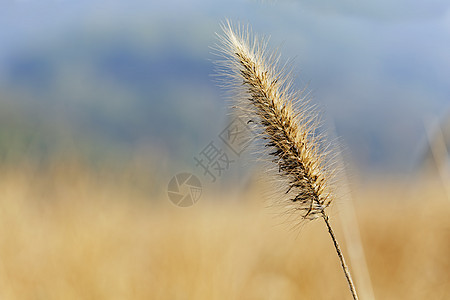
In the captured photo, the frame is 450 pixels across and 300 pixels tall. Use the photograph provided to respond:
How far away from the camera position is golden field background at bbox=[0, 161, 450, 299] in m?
0.91

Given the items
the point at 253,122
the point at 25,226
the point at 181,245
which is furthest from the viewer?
the point at 181,245

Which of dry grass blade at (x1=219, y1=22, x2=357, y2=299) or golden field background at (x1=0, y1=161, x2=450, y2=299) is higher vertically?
dry grass blade at (x1=219, y1=22, x2=357, y2=299)

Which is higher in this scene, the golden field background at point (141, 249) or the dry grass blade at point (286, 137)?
the dry grass blade at point (286, 137)

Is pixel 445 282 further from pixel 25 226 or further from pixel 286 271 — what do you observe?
pixel 25 226

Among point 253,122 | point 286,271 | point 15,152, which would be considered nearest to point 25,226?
point 15,152

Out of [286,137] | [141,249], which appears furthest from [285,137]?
[141,249]

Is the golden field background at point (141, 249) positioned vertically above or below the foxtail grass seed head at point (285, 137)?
below

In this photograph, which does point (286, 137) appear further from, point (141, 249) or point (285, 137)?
point (141, 249)

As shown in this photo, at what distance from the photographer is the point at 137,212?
3.43ft

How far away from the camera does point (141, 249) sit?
105 cm

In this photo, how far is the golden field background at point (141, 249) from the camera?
91cm

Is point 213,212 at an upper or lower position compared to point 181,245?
upper

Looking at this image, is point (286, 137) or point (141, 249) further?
point (141, 249)

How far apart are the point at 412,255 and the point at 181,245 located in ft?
3.08
